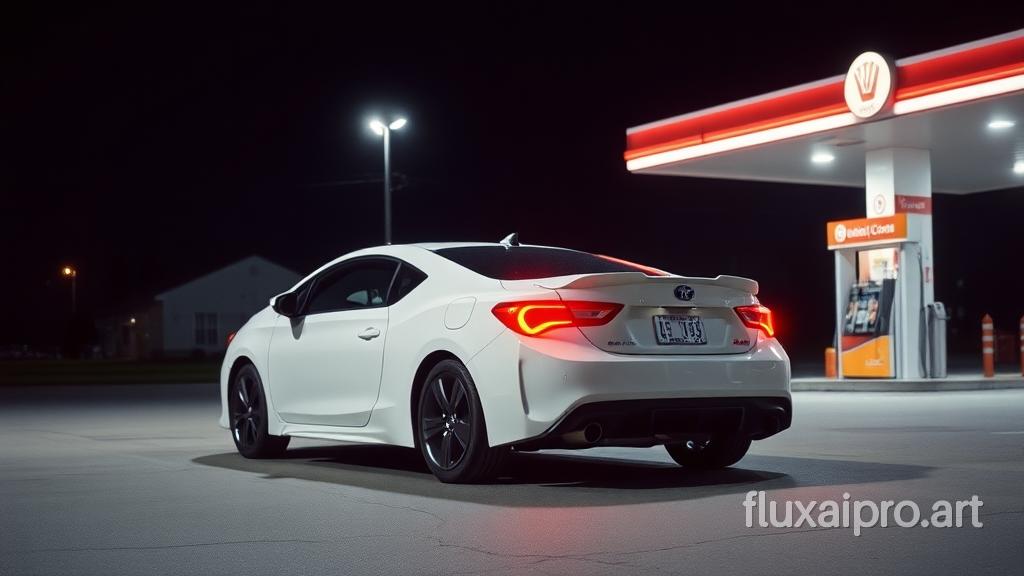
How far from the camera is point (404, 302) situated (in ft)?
29.4

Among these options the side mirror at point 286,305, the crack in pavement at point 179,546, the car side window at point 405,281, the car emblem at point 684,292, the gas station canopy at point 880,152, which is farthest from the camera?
the gas station canopy at point 880,152

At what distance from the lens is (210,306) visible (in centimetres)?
8412

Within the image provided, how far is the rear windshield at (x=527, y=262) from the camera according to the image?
8.90 metres

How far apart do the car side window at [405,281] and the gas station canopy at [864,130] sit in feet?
40.1

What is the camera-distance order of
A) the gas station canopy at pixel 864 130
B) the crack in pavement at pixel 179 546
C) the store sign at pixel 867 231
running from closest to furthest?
the crack in pavement at pixel 179 546 → the gas station canopy at pixel 864 130 → the store sign at pixel 867 231

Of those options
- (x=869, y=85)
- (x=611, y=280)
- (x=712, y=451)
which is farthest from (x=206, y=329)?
(x=611, y=280)

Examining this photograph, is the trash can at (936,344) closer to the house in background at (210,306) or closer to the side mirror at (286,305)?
the side mirror at (286,305)

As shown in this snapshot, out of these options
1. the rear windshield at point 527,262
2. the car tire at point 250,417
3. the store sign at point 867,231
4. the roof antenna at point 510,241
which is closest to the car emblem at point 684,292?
the rear windshield at point 527,262

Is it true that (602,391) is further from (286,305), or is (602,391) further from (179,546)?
(286,305)

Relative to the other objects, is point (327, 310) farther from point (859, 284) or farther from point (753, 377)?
point (859, 284)

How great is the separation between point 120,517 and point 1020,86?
14881mm

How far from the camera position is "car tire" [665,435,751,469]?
9.16 meters

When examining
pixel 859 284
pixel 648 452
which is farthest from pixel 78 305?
pixel 648 452

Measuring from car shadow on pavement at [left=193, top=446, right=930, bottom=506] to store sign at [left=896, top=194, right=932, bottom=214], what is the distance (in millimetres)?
14326
